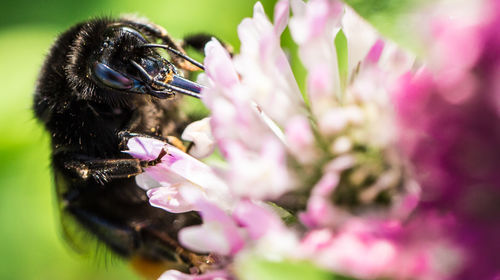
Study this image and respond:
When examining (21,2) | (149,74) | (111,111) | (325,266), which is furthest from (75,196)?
(21,2)

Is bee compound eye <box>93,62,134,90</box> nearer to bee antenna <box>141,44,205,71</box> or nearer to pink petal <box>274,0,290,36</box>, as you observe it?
bee antenna <box>141,44,205,71</box>

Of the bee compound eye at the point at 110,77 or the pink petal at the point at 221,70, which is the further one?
the bee compound eye at the point at 110,77

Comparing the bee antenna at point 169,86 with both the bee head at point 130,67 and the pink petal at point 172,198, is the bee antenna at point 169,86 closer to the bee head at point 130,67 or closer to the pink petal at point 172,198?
the bee head at point 130,67

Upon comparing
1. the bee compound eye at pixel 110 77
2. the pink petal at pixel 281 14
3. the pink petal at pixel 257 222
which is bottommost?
the pink petal at pixel 257 222

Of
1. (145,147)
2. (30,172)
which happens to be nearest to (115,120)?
(145,147)

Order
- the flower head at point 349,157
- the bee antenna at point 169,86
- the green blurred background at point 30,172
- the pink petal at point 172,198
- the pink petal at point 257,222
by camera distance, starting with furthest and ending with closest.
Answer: the green blurred background at point 30,172
the bee antenna at point 169,86
the pink petal at point 172,198
the pink petal at point 257,222
the flower head at point 349,157

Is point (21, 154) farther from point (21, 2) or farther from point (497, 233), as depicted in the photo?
point (497, 233)

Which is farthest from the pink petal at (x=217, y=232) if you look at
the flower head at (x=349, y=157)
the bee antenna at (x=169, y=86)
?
the bee antenna at (x=169, y=86)

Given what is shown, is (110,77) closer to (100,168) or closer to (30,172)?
(100,168)
